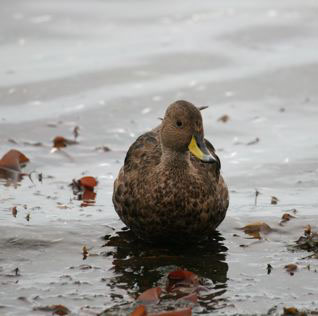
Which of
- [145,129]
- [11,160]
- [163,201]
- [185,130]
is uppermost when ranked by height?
[145,129]

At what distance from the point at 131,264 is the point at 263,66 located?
17.6 ft

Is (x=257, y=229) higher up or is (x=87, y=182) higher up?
(x=87, y=182)

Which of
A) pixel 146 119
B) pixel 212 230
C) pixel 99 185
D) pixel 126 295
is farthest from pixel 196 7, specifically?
pixel 126 295

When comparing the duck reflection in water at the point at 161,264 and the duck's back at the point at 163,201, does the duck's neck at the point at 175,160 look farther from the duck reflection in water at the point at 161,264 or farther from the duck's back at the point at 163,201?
the duck reflection in water at the point at 161,264

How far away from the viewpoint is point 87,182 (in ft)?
24.2

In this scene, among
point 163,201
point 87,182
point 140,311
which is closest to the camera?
point 140,311

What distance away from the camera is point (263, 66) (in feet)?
34.6

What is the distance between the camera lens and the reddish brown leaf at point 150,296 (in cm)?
498

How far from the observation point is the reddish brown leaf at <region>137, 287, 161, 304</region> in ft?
16.3

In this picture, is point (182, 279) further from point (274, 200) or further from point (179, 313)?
point (274, 200)

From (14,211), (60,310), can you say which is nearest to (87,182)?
(14,211)

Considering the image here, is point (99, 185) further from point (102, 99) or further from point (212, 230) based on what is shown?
point (102, 99)

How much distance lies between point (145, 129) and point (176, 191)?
3063 mm

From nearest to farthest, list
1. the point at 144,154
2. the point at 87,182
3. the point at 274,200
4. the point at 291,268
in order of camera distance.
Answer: the point at 291,268 → the point at 144,154 → the point at 274,200 → the point at 87,182
